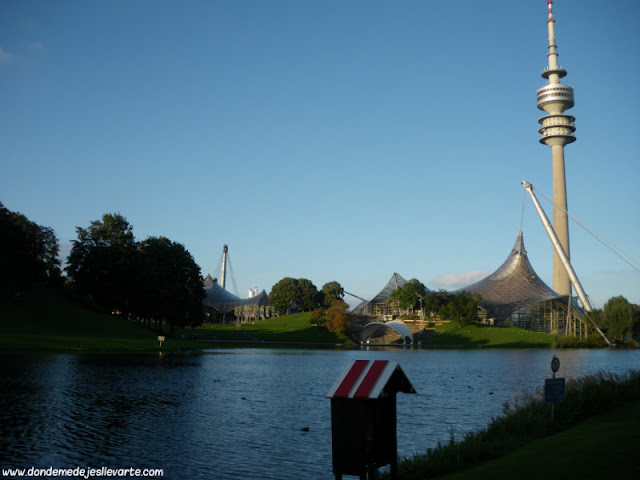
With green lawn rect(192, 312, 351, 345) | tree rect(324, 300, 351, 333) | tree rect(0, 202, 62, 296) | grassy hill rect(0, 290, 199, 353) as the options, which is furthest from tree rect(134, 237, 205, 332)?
tree rect(324, 300, 351, 333)

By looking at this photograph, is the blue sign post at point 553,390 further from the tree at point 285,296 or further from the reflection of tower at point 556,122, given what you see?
the reflection of tower at point 556,122

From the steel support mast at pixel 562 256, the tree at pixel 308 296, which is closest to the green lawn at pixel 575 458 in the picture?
the steel support mast at pixel 562 256

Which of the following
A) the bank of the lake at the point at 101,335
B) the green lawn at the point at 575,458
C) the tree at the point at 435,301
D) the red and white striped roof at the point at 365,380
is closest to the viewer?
the green lawn at the point at 575,458

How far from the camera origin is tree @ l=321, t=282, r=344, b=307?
477 feet

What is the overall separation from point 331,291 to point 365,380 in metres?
138

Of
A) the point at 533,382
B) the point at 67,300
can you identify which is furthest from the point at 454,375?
the point at 67,300

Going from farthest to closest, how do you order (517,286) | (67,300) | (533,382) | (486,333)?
Result: (517,286) < (486,333) < (67,300) < (533,382)

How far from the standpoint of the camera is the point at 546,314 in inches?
4660

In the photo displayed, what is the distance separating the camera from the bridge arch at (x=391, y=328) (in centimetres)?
10381

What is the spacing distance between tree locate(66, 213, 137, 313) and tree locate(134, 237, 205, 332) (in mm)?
1677

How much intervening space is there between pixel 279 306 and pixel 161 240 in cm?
6114

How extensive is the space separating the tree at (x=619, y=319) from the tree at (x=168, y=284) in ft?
196

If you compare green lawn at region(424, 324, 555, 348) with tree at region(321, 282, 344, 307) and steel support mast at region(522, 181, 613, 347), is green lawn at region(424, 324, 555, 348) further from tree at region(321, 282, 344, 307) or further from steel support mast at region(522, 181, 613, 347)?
tree at region(321, 282, 344, 307)

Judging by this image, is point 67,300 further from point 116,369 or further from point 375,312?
point 375,312
